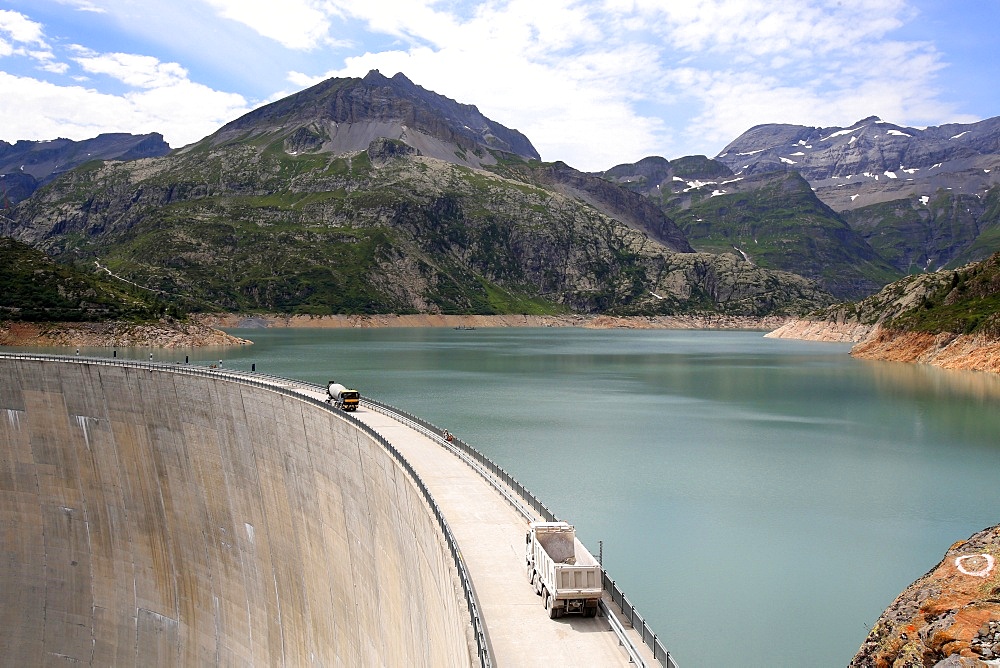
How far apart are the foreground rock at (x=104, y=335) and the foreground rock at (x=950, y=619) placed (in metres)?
130

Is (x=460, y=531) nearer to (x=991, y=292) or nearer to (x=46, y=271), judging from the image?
(x=991, y=292)

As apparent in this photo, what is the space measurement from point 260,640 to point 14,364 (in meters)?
26.8

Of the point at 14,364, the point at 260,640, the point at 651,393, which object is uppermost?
the point at 14,364

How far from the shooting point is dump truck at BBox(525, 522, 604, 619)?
18.4 m

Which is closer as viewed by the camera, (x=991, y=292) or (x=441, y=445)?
(x=441, y=445)

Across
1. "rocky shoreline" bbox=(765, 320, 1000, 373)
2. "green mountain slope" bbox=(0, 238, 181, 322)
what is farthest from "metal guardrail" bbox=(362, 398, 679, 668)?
"green mountain slope" bbox=(0, 238, 181, 322)

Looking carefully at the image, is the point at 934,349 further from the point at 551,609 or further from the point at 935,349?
the point at 551,609

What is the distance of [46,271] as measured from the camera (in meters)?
138

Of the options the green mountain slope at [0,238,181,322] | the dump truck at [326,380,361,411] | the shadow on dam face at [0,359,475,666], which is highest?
the green mountain slope at [0,238,181,322]

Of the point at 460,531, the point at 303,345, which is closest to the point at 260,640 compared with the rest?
→ the point at 460,531

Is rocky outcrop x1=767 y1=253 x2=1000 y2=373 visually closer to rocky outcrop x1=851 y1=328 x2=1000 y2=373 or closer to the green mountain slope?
rocky outcrop x1=851 y1=328 x2=1000 y2=373

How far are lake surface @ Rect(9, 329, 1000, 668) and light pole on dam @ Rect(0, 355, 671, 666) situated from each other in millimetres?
8267

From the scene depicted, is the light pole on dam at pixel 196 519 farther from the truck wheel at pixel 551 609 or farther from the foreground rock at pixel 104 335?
the foreground rock at pixel 104 335

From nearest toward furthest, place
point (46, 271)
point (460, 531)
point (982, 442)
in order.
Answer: point (460, 531), point (982, 442), point (46, 271)
